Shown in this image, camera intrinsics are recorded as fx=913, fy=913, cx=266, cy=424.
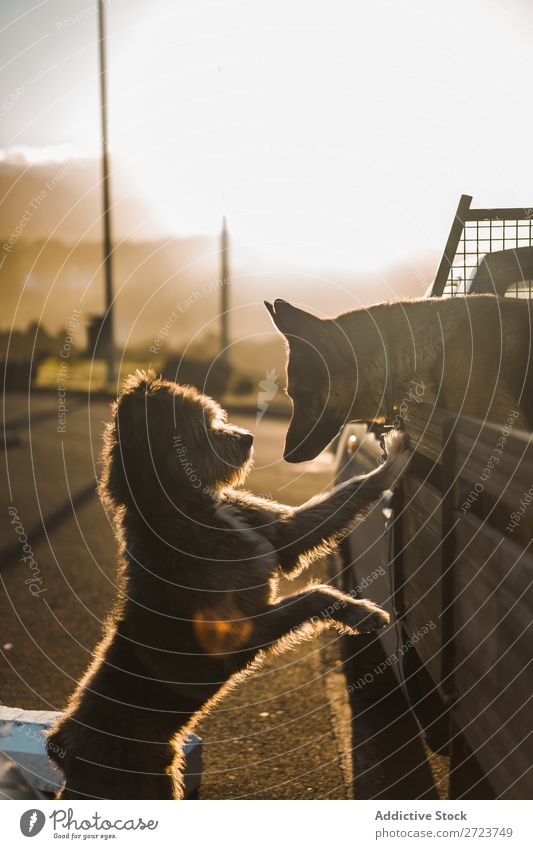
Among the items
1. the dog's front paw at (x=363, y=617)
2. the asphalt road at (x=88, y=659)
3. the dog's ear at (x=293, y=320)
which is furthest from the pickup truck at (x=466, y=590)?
the asphalt road at (x=88, y=659)

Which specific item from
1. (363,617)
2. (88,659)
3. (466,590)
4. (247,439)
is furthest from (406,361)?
(88,659)

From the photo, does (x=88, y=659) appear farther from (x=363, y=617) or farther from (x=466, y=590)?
(x=466, y=590)

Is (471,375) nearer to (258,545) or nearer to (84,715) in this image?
(258,545)

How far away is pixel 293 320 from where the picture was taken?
4781mm

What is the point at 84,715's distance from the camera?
3.64 m

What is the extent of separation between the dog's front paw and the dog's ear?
1.47 m

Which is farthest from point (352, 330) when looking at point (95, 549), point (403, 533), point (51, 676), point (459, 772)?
point (95, 549)

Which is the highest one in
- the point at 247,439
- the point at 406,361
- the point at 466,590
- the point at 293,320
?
the point at 293,320

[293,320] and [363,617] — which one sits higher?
[293,320]
